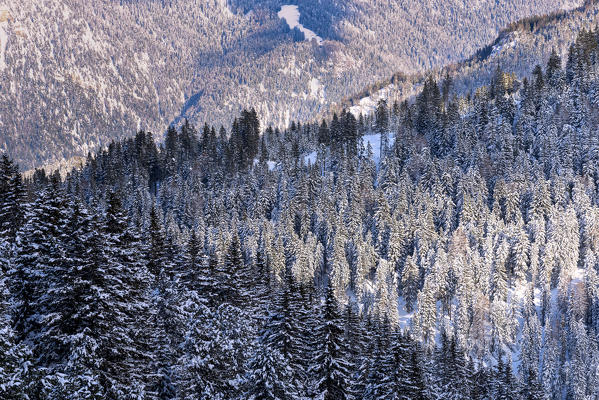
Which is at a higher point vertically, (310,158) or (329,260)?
(310,158)

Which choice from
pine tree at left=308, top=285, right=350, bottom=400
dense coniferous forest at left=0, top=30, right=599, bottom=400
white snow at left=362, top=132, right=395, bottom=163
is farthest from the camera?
white snow at left=362, top=132, right=395, bottom=163

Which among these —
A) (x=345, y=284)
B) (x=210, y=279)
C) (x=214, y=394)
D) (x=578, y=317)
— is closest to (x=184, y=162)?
(x=345, y=284)

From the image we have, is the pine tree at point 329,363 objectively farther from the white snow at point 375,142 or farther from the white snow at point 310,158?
the white snow at point 375,142

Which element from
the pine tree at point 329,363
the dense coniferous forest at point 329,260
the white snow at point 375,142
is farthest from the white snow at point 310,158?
the pine tree at point 329,363

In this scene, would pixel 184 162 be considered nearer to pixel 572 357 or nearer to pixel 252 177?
pixel 252 177

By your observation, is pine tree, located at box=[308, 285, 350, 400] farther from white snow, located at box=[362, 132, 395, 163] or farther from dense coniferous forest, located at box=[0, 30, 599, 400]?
white snow, located at box=[362, 132, 395, 163]

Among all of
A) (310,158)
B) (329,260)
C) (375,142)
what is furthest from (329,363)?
(375,142)

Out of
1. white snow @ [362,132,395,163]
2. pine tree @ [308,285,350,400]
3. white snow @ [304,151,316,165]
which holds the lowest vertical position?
pine tree @ [308,285,350,400]

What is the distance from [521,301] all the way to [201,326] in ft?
327

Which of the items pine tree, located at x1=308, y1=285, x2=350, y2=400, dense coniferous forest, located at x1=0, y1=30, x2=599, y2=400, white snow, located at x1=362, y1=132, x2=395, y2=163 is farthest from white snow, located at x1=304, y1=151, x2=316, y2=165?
pine tree, located at x1=308, y1=285, x2=350, y2=400

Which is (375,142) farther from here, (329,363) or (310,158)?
(329,363)

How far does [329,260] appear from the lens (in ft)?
402

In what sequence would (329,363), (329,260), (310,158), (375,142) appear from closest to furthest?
(329,363) < (329,260) < (310,158) < (375,142)

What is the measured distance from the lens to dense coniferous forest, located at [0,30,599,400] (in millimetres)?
28609
